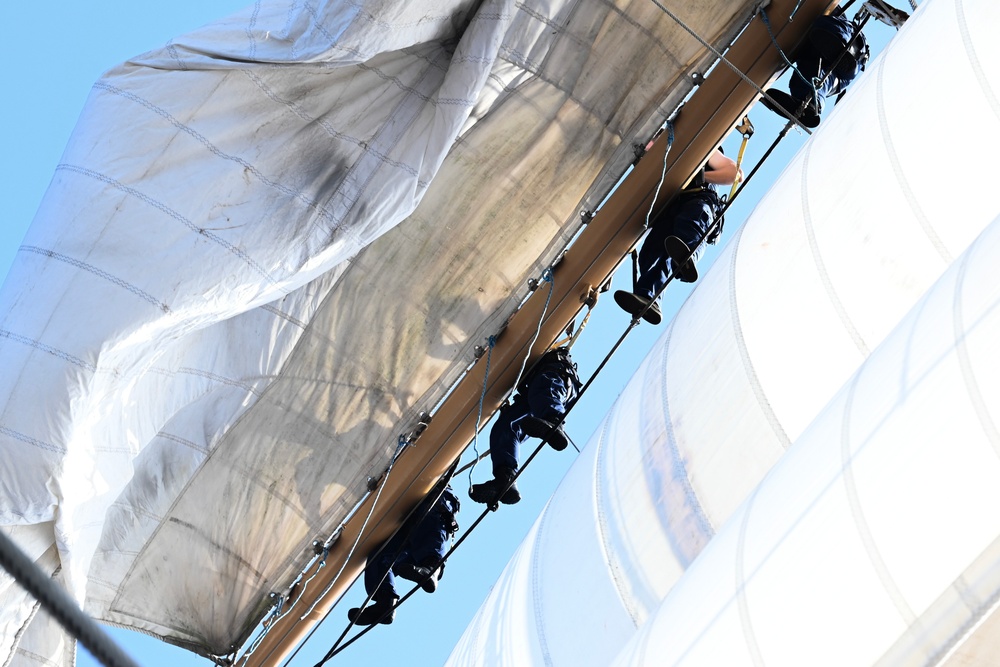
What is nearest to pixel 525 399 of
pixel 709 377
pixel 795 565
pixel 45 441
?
pixel 709 377

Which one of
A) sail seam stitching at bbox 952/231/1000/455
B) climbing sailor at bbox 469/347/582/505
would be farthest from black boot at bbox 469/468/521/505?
sail seam stitching at bbox 952/231/1000/455

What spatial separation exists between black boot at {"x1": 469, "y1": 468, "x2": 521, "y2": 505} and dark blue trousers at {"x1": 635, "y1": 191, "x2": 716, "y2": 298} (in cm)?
81

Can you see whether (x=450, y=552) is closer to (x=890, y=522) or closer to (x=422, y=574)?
(x=422, y=574)

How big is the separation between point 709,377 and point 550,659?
3.26 ft

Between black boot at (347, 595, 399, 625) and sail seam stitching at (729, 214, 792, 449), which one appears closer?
sail seam stitching at (729, 214, 792, 449)

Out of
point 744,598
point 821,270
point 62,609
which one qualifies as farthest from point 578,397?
point 62,609

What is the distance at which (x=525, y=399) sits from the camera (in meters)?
4.94

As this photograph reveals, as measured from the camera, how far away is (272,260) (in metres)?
4.42

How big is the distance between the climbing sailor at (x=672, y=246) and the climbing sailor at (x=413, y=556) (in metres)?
1.10

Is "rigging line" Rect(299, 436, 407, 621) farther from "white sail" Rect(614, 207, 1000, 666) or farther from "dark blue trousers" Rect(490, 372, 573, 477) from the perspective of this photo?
"white sail" Rect(614, 207, 1000, 666)

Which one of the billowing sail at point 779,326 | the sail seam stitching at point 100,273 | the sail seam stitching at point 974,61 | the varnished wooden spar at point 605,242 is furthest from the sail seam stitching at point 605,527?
the sail seam stitching at point 974,61

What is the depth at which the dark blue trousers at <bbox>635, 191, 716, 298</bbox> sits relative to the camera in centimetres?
478

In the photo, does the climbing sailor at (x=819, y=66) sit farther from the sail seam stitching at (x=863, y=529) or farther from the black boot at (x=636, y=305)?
the sail seam stitching at (x=863, y=529)

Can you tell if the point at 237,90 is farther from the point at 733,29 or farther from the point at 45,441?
the point at 733,29
